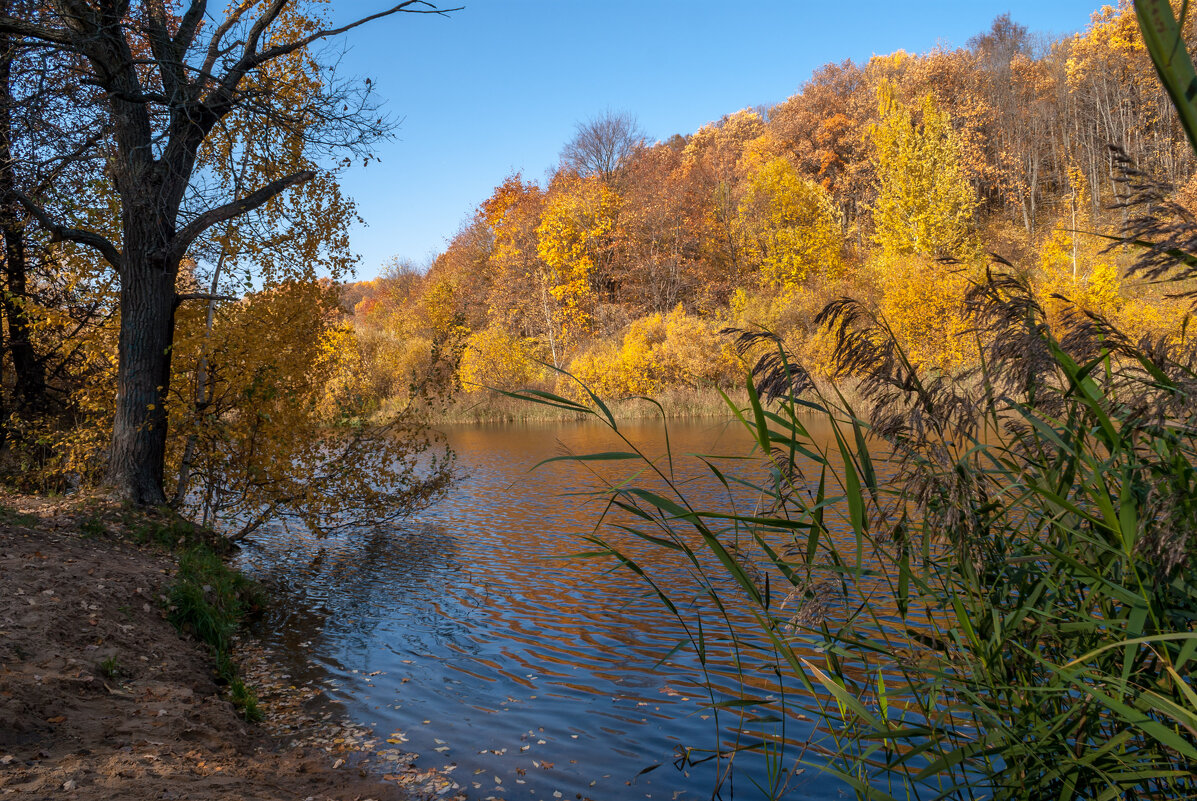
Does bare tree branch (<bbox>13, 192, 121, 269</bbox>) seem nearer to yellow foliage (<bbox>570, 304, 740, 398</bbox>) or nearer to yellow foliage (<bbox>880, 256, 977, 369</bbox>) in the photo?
yellow foliage (<bbox>880, 256, 977, 369</bbox>)

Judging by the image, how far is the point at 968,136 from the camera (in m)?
49.9

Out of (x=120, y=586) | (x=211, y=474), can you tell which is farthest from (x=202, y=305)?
(x=120, y=586)

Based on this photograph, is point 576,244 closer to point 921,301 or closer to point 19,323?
point 921,301

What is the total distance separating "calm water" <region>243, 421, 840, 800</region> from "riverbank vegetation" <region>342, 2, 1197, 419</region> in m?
15.0

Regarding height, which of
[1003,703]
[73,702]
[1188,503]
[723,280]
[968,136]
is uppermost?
[968,136]

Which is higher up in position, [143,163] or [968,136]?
[968,136]

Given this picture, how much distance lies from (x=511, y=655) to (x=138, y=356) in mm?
5888

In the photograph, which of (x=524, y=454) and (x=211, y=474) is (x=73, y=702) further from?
(x=524, y=454)

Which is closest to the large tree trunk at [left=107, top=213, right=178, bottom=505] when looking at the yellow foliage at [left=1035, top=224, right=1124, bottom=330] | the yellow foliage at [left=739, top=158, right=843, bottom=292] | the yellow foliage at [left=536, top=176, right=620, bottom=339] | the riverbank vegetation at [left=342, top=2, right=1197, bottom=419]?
the riverbank vegetation at [left=342, top=2, right=1197, bottom=419]

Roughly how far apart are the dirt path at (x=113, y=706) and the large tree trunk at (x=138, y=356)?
6.90 feet

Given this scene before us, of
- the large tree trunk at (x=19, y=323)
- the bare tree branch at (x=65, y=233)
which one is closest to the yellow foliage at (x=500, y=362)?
the large tree trunk at (x=19, y=323)

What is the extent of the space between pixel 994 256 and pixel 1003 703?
1.86 meters

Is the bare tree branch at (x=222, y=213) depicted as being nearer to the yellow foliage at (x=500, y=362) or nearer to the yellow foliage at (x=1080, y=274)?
the yellow foliage at (x=1080, y=274)

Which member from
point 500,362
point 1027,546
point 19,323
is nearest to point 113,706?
point 1027,546
